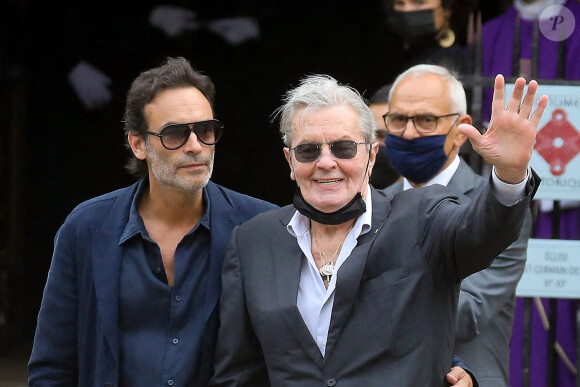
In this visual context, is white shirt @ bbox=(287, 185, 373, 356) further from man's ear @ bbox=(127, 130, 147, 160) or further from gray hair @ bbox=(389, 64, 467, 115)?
gray hair @ bbox=(389, 64, 467, 115)

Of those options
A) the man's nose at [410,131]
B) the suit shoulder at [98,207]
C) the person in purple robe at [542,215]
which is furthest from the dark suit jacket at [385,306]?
the person in purple robe at [542,215]

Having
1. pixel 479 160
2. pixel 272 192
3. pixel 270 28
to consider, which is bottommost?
pixel 272 192

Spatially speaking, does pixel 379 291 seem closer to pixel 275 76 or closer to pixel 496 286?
pixel 496 286

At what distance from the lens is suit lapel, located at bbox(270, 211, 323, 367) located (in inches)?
106

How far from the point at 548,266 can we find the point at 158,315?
216 cm

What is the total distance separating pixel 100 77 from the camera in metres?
7.08

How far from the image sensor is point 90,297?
307cm

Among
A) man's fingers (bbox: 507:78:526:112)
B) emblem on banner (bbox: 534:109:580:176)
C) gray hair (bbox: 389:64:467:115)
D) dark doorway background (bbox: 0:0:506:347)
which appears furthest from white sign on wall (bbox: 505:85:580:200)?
dark doorway background (bbox: 0:0:506:347)

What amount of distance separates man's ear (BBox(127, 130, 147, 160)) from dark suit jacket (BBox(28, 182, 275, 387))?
0.13 meters

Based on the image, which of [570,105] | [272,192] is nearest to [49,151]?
[272,192]

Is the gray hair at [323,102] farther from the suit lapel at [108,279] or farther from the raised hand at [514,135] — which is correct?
the suit lapel at [108,279]

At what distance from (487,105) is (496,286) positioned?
167 centimetres

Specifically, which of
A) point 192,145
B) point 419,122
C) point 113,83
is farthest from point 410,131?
point 113,83

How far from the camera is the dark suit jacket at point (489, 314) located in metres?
3.45
